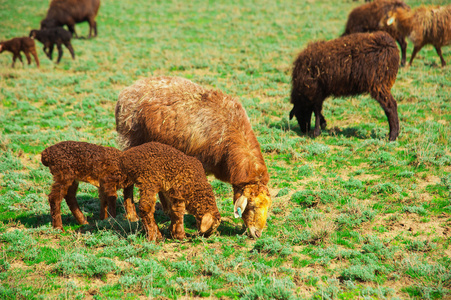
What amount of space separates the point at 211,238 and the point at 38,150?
582 cm

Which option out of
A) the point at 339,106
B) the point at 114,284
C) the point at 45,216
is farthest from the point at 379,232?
the point at 339,106

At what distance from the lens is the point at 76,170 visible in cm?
612

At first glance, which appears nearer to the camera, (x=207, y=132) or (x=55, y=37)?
(x=207, y=132)

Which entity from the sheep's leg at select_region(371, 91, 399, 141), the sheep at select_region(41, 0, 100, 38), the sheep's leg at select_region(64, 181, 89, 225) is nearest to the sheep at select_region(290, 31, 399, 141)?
the sheep's leg at select_region(371, 91, 399, 141)

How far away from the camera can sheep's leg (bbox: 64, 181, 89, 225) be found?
250 inches

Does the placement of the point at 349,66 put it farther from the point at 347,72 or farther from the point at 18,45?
the point at 18,45

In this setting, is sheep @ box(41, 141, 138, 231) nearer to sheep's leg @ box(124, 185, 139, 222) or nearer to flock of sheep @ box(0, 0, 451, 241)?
flock of sheep @ box(0, 0, 451, 241)

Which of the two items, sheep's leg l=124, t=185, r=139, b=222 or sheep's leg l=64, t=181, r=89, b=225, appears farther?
sheep's leg l=124, t=185, r=139, b=222

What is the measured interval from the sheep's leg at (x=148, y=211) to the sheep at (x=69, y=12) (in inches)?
803

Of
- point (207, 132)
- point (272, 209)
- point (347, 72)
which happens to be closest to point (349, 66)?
point (347, 72)

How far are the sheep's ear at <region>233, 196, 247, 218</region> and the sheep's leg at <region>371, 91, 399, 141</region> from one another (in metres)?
5.40

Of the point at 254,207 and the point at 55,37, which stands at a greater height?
the point at 55,37

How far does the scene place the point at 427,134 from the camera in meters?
9.58

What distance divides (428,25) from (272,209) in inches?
494
